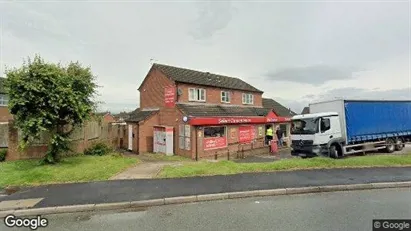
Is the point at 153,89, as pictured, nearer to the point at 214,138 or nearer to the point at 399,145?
the point at 214,138

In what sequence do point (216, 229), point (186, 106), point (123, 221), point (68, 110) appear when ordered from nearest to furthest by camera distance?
point (216, 229) → point (123, 221) → point (68, 110) → point (186, 106)

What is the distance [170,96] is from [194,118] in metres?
4.23

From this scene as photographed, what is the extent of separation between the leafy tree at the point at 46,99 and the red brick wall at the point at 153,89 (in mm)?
9538

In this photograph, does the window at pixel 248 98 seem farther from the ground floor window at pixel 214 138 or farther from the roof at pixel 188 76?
the ground floor window at pixel 214 138

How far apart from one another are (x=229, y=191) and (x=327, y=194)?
116 inches

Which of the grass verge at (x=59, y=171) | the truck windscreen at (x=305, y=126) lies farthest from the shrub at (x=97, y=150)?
the truck windscreen at (x=305, y=126)

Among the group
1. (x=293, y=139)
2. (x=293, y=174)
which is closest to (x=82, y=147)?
(x=293, y=174)

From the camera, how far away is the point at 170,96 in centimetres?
2028

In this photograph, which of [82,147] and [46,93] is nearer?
[46,93]

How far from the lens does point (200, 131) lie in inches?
687

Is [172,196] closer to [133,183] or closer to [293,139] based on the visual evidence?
[133,183]

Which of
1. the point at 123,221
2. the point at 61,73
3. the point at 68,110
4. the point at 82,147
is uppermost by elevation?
the point at 61,73

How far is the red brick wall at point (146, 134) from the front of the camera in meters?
20.2

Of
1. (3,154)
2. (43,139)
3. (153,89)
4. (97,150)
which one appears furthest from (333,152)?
(3,154)
